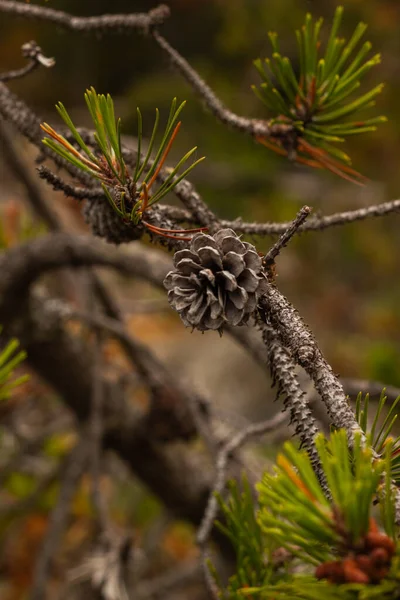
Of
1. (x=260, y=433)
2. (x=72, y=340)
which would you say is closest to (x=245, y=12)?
(x=72, y=340)

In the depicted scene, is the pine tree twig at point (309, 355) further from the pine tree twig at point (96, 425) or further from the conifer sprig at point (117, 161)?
the pine tree twig at point (96, 425)

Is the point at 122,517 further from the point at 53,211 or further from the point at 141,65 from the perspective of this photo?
the point at 141,65

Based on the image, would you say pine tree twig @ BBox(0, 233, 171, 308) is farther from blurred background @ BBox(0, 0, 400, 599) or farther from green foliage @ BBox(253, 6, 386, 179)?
blurred background @ BBox(0, 0, 400, 599)

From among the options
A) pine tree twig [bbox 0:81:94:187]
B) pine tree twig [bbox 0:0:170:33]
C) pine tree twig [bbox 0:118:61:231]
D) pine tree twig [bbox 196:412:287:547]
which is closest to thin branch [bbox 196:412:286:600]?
pine tree twig [bbox 196:412:287:547]

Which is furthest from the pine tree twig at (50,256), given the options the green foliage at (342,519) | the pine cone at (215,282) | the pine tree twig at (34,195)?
the green foliage at (342,519)

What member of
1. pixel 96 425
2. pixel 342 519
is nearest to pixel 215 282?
pixel 342 519
